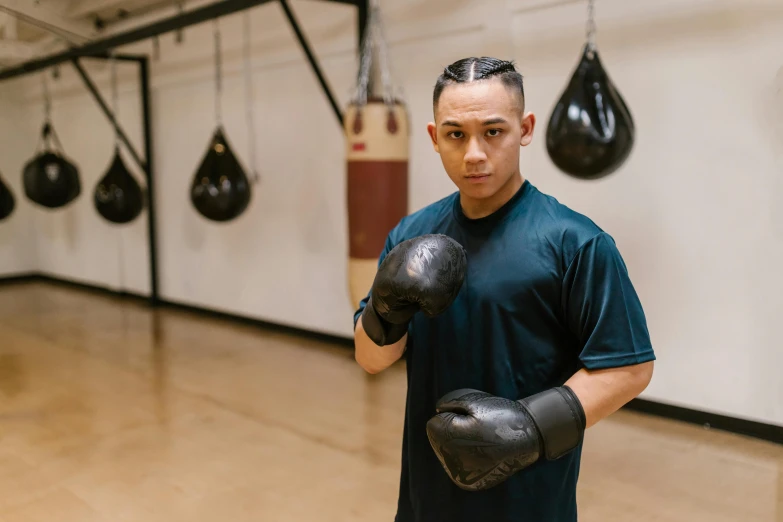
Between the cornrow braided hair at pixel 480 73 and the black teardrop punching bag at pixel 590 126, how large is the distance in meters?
1.64

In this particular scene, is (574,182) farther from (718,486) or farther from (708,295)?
(718,486)

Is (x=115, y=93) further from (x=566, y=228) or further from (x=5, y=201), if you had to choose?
(x=566, y=228)

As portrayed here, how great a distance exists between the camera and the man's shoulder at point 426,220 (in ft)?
3.94

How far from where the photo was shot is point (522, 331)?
1.04 metres

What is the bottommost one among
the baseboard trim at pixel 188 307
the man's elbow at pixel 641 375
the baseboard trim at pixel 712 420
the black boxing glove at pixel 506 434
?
the baseboard trim at pixel 188 307

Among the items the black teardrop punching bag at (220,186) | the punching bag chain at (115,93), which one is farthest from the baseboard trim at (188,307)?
the punching bag chain at (115,93)

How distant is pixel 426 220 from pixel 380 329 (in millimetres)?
236

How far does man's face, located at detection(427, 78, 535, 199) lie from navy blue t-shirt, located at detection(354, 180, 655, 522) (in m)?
0.07

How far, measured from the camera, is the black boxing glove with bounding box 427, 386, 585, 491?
3.11 feet

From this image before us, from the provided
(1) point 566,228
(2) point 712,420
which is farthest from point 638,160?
(1) point 566,228

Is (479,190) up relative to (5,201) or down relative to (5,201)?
up

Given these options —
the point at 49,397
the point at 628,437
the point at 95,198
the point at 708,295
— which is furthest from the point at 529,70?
the point at 95,198

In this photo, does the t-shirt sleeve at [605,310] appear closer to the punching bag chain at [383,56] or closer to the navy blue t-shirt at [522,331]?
the navy blue t-shirt at [522,331]

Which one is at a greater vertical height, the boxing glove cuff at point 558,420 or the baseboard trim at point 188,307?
the boxing glove cuff at point 558,420
